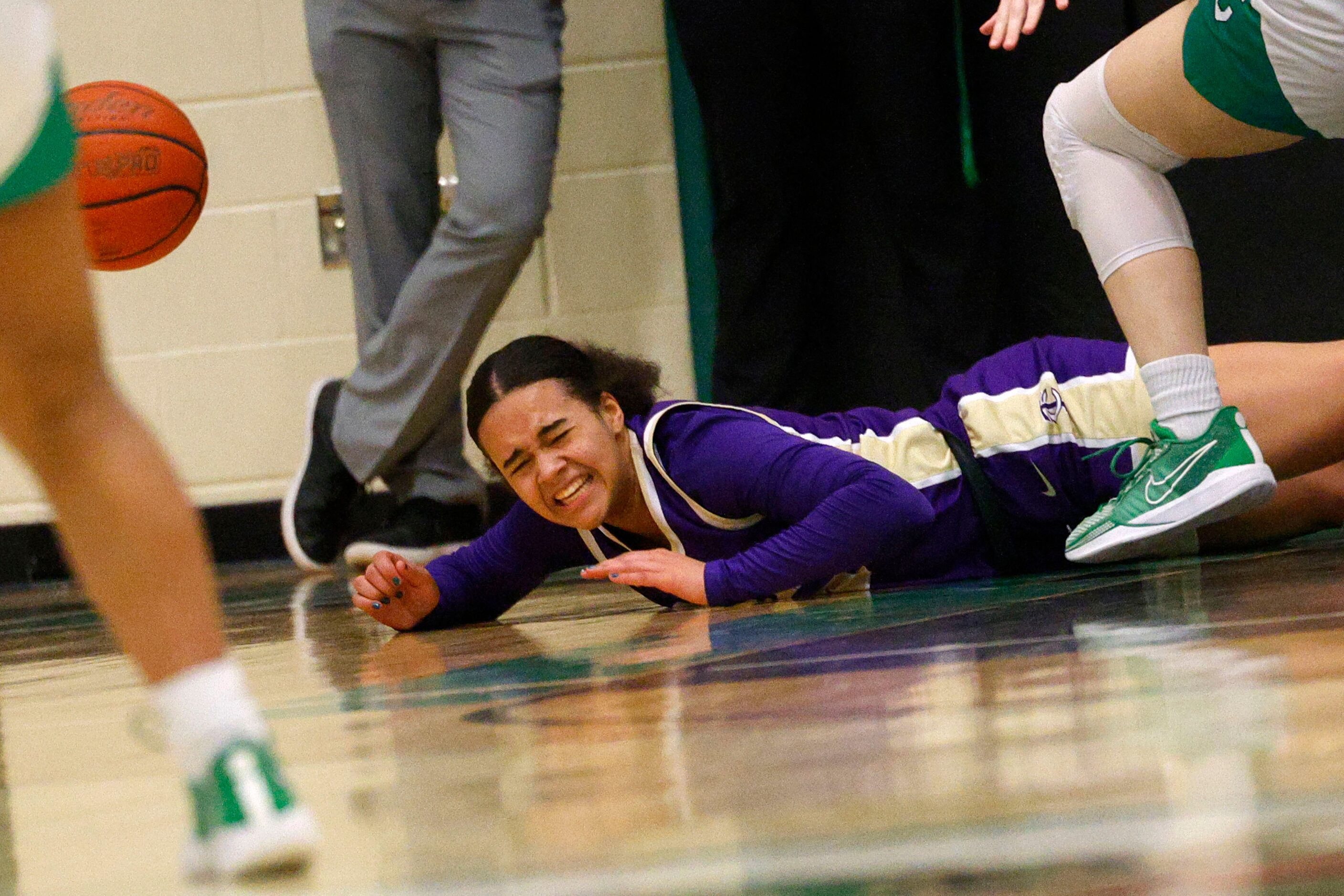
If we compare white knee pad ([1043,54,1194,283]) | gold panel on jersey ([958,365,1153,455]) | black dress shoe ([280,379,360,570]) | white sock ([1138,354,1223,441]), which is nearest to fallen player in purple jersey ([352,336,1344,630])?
gold panel on jersey ([958,365,1153,455])

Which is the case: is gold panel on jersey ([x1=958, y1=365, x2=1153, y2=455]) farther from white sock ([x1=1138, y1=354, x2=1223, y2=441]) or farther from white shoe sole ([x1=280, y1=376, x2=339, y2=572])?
white shoe sole ([x1=280, y1=376, x2=339, y2=572])

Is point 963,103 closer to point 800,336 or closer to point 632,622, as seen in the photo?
point 800,336

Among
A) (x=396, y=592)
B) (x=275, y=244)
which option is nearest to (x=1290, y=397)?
(x=396, y=592)

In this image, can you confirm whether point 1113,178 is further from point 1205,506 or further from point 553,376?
point 553,376

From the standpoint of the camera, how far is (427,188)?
9.79ft

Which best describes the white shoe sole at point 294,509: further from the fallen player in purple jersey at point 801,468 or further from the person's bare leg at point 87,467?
the person's bare leg at point 87,467

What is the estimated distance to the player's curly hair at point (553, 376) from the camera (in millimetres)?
1793

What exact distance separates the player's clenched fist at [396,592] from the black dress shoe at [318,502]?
1497 millimetres

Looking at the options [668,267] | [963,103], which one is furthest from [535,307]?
[963,103]

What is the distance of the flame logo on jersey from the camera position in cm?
183

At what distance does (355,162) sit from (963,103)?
1.17m

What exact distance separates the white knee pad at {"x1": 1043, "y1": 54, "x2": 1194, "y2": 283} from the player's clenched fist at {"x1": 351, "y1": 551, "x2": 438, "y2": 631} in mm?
878

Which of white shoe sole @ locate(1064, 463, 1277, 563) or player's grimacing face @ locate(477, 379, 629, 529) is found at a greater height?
player's grimacing face @ locate(477, 379, 629, 529)

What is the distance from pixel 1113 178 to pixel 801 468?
47cm
